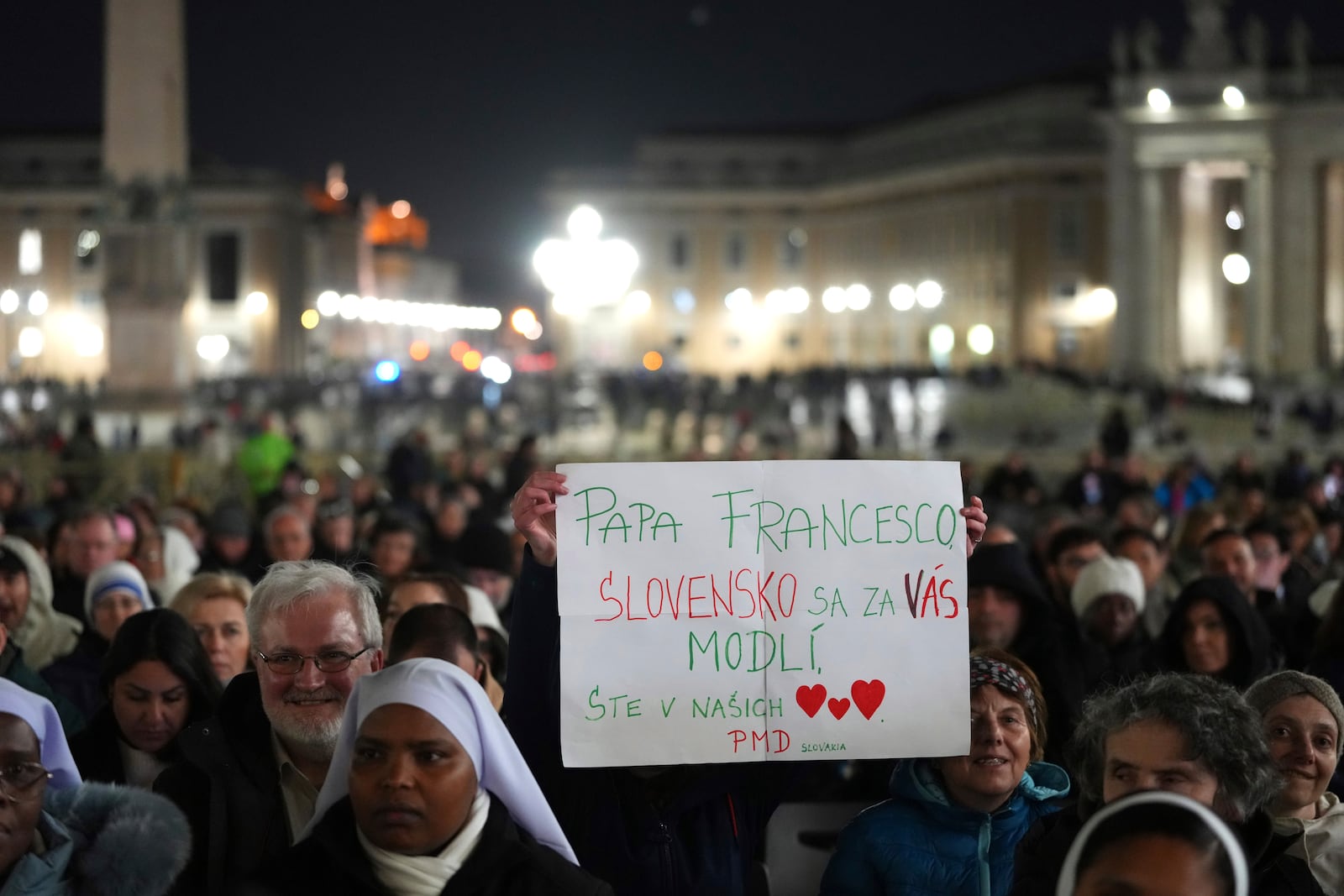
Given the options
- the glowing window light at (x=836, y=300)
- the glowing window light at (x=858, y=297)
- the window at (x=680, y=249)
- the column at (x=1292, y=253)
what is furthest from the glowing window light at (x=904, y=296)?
the column at (x=1292, y=253)

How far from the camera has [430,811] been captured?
3816 mm

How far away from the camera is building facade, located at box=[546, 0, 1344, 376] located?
190 feet

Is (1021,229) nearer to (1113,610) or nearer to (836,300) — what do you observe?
(836,300)

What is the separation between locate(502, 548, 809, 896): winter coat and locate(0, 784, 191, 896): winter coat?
108 cm

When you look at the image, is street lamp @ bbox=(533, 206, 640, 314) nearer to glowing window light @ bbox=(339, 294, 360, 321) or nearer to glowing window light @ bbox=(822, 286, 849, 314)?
glowing window light @ bbox=(822, 286, 849, 314)

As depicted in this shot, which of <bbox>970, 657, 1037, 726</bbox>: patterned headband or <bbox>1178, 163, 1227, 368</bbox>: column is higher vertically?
<bbox>1178, 163, 1227, 368</bbox>: column

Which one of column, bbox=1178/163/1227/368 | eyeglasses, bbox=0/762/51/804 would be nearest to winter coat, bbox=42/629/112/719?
eyeglasses, bbox=0/762/51/804

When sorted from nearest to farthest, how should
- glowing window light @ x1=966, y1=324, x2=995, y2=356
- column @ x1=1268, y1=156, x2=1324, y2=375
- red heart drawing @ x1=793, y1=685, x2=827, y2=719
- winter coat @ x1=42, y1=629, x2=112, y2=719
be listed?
1. red heart drawing @ x1=793, y1=685, x2=827, y2=719
2. winter coat @ x1=42, y1=629, x2=112, y2=719
3. column @ x1=1268, y1=156, x2=1324, y2=375
4. glowing window light @ x1=966, y1=324, x2=995, y2=356

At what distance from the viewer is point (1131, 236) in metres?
58.3

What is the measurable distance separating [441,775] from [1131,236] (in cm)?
5661

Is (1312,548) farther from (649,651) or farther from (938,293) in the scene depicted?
(938,293)

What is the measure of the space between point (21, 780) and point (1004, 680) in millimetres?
2295

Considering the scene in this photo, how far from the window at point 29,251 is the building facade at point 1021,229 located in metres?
23.6

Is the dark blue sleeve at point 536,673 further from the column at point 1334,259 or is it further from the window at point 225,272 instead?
the window at point 225,272
